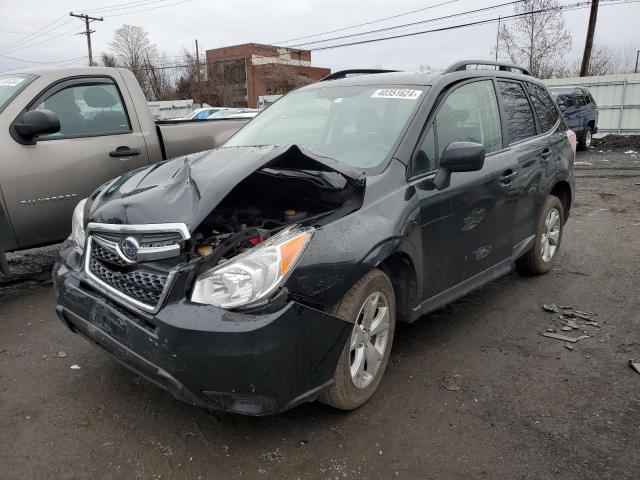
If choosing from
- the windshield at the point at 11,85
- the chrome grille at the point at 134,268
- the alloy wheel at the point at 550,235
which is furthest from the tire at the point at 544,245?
the windshield at the point at 11,85

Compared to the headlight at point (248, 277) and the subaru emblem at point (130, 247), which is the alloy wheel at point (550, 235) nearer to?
the headlight at point (248, 277)

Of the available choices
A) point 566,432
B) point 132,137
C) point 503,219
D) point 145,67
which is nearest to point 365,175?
point 503,219

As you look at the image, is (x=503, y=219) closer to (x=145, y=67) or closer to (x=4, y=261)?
(x=4, y=261)

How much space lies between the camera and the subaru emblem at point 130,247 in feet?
7.84

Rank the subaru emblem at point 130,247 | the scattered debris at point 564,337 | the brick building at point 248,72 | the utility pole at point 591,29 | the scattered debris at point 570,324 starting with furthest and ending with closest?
the brick building at point 248,72, the utility pole at point 591,29, the scattered debris at point 570,324, the scattered debris at point 564,337, the subaru emblem at point 130,247

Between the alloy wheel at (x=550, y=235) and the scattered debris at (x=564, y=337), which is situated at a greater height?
the alloy wheel at (x=550, y=235)

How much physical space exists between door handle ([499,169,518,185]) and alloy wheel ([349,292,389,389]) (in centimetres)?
155

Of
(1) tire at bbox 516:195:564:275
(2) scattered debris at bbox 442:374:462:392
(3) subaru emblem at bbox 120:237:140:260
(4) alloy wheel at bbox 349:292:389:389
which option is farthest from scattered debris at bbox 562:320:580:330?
(3) subaru emblem at bbox 120:237:140:260

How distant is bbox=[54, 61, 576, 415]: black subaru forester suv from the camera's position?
7.22ft

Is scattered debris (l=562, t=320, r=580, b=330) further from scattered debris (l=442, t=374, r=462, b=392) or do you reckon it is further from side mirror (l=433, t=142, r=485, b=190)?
side mirror (l=433, t=142, r=485, b=190)

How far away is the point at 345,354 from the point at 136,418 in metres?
1.19

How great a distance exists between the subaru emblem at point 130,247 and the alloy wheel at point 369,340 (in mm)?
1122

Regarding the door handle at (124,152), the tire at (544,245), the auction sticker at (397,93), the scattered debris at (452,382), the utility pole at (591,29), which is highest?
the utility pole at (591,29)

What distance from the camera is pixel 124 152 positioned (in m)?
4.82
